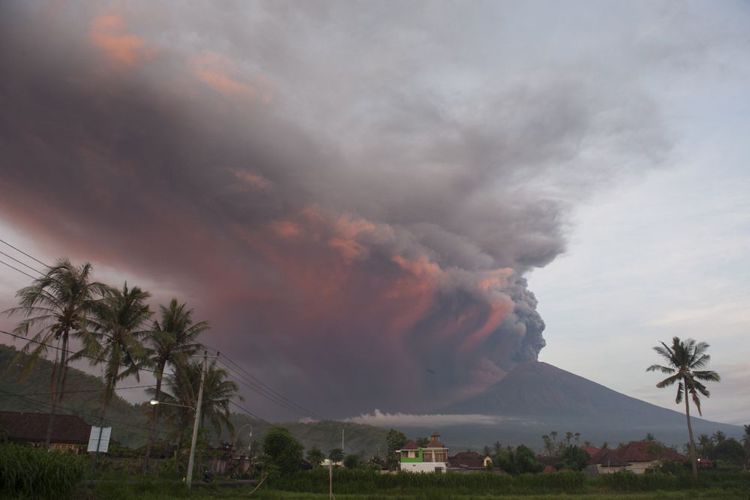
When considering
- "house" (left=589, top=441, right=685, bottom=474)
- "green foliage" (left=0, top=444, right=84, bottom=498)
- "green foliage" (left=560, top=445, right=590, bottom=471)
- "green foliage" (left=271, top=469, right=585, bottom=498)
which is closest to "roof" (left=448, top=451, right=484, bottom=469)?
"green foliage" (left=560, top=445, right=590, bottom=471)

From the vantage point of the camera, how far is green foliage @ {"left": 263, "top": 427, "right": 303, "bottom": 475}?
196ft

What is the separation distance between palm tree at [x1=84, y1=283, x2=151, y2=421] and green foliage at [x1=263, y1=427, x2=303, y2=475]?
65.4ft

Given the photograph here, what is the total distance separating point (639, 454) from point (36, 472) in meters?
113

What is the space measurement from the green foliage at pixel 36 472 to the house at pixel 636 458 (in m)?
101

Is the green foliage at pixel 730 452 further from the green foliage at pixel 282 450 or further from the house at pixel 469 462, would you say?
the green foliage at pixel 282 450

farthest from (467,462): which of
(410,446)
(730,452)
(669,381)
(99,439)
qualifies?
(99,439)

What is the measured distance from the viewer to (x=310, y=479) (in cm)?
5744

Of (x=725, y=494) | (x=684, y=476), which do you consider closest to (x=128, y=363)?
(x=725, y=494)


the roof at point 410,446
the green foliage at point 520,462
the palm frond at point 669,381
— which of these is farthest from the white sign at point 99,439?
the roof at point 410,446

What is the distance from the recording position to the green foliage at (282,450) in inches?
2356

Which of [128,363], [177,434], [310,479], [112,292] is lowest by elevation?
[310,479]

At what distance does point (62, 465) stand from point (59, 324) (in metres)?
17.4

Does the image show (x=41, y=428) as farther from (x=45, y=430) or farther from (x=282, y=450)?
(x=282, y=450)

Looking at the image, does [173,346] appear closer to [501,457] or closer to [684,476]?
[684,476]
